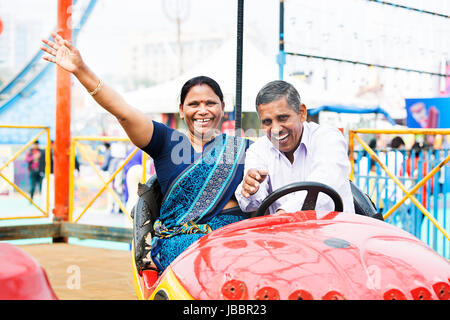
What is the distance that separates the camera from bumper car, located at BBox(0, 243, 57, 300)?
103 centimetres

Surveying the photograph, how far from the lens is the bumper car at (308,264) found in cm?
130

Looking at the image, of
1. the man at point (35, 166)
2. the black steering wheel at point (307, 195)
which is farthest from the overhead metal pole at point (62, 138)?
the black steering wheel at point (307, 195)

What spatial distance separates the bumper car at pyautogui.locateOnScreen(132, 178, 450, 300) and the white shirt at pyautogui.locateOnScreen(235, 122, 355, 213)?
409 millimetres

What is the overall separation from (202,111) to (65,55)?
60 cm

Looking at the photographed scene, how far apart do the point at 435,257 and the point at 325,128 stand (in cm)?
81

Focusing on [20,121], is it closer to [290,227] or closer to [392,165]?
[392,165]

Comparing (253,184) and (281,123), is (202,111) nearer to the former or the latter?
(281,123)

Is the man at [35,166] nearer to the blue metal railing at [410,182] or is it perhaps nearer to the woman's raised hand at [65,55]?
the blue metal railing at [410,182]

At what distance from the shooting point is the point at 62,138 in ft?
20.8

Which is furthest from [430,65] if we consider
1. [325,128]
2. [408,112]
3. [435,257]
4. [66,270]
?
[435,257]

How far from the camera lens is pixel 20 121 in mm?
12875

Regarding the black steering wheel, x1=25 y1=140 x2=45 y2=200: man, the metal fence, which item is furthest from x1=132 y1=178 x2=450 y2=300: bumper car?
x1=25 y1=140 x2=45 y2=200: man

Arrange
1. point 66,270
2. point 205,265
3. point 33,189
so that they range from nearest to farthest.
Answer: point 205,265, point 66,270, point 33,189

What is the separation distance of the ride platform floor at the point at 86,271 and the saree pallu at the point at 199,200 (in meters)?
1.58
